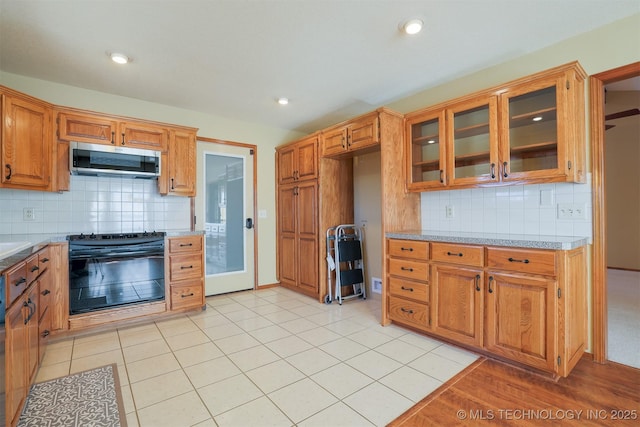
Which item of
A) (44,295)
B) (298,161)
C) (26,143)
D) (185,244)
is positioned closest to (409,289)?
(298,161)

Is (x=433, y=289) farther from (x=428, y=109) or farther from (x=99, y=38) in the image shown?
(x=99, y=38)

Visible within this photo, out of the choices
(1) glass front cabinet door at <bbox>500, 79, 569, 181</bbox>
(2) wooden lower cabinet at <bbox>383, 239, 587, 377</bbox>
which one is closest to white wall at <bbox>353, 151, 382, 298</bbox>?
(2) wooden lower cabinet at <bbox>383, 239, 587, 377</bbox>

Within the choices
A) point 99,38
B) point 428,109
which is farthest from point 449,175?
point 99,38

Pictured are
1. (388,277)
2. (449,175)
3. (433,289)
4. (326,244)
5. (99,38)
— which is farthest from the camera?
(326,244)

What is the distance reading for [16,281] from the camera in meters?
1.53

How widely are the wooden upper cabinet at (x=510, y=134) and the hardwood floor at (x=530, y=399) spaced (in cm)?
138

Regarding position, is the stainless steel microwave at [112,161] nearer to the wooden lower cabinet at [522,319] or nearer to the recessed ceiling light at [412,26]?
the recessed ceiling light at [412,26]

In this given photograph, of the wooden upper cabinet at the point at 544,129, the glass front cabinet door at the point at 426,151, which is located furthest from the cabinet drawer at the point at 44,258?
the wooden upper cabinet at the point at 544,129

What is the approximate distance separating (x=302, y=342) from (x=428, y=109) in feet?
8.14

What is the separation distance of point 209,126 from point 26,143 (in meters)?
1.89

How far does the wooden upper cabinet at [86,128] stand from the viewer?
9.52ft

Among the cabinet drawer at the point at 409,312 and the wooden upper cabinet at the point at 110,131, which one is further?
the wooden upper cabinet at the point at 110,131

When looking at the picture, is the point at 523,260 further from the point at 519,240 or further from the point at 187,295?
the point at 187,295

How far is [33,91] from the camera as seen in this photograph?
118 inches
